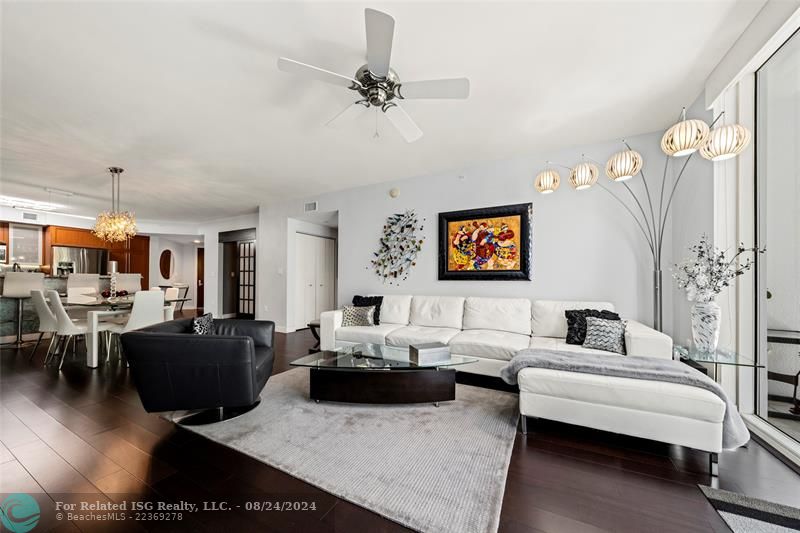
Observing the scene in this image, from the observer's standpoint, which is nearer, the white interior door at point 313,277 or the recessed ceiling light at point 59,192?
the recessed ceiling light at point 59,192

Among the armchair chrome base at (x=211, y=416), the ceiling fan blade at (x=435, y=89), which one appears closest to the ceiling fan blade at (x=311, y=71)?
the ceiling fan blade at (x=435, y=89)

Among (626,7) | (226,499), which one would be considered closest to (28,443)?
(226,499)

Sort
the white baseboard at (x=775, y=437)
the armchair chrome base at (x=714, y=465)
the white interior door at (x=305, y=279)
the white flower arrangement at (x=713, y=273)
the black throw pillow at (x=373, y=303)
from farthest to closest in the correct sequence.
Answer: the white interior door at (x=305, y=279) < the black throw pillow at (x=373, y=303) < the white flower arrangement at (x=713, y=273) < the white baseboard at (x=775, y=437) < the armchair chrome base at (x=714, y=465)

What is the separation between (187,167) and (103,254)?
6.18m

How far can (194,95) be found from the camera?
102 inches

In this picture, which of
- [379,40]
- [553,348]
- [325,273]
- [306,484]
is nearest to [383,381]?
[306,484]

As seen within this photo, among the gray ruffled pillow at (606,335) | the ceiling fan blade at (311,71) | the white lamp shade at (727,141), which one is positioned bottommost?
the gray ruffled pillow at (606,335)

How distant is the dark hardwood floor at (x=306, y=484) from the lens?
55.2 inches

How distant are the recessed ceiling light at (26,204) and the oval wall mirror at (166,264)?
3077 mm

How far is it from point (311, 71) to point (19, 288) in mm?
6428

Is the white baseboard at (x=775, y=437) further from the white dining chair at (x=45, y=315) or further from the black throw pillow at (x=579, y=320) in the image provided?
the white dining chair at (x=45, y=315)

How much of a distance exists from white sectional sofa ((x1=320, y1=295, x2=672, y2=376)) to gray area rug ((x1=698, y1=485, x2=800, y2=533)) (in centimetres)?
125

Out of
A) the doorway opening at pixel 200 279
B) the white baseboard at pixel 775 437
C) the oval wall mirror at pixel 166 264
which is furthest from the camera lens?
the doorway opening at pixel 200 279

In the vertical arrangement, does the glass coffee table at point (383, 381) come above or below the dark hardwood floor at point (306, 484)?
above
